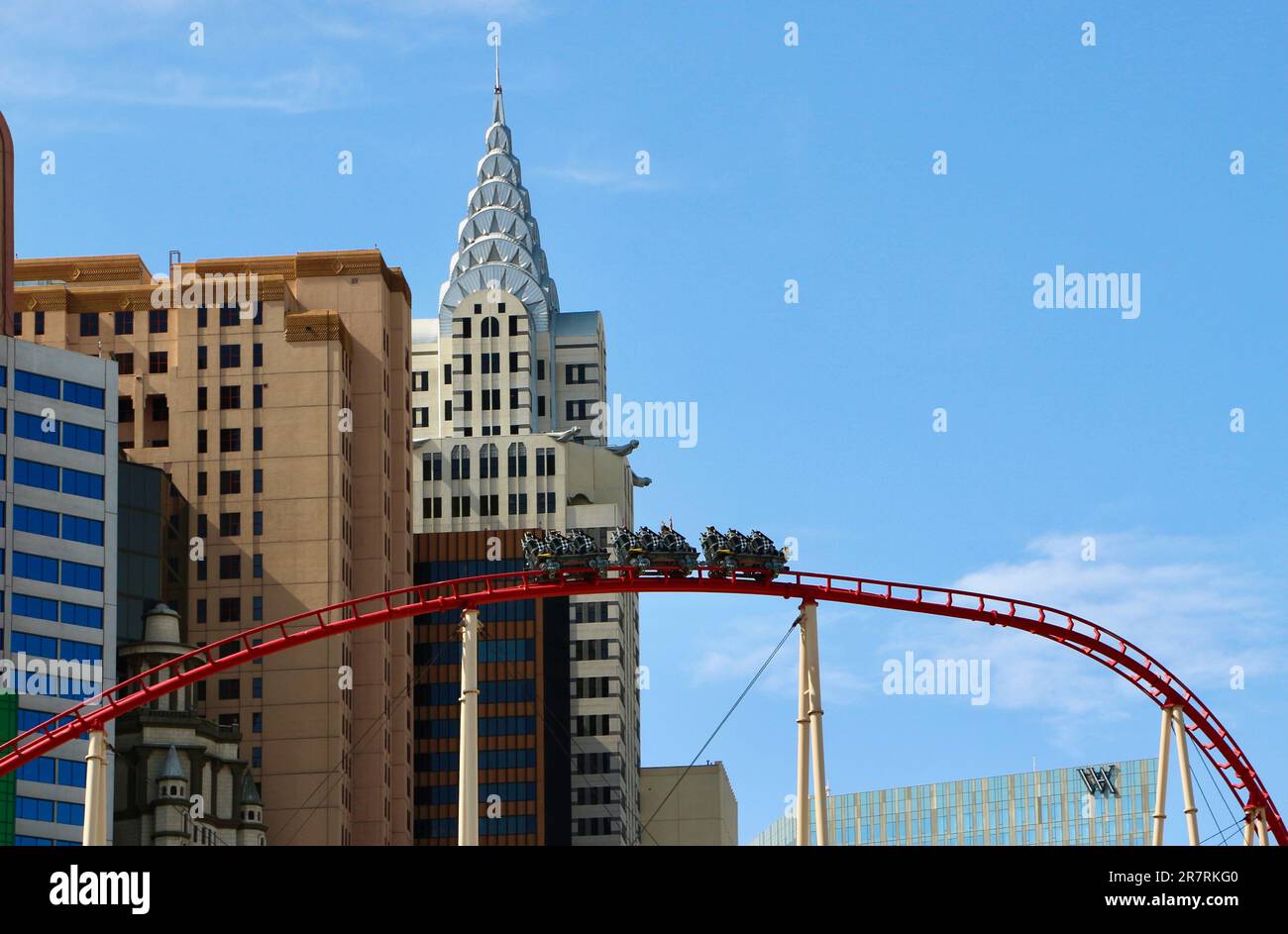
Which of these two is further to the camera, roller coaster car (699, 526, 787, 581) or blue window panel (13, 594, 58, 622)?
blue window panel (13, 594, 58, 622)

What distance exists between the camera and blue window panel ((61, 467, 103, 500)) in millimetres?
157500

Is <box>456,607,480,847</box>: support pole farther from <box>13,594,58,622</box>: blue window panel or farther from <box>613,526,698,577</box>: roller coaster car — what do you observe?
<box>13,594,58,622</box>: blue window panel

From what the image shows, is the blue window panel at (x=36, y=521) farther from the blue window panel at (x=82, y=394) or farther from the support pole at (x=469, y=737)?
the support pole at (x=469, y=737)

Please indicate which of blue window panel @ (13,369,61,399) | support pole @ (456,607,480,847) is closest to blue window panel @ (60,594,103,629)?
blue window panel @ (13,369,61,399)

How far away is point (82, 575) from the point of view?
15688cm

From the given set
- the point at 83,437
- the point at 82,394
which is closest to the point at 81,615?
the point at 83,437

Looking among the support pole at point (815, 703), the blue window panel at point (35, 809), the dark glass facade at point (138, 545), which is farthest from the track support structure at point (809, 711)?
the dark glass facade at point (138, 545)

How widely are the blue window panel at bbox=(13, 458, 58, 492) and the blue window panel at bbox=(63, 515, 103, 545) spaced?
233 cm

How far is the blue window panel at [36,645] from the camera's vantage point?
497 feet

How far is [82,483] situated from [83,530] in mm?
3175

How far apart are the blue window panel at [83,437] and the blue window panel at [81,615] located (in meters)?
10.7
